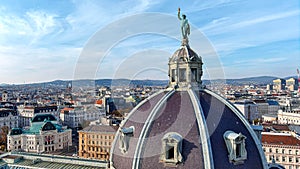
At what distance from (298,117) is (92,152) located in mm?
79421

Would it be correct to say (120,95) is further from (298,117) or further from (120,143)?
(120,143)

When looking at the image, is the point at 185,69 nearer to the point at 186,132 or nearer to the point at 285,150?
the point at 186,132

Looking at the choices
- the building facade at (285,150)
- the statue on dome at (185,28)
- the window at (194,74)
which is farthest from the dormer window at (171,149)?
the building facade at (285,150)

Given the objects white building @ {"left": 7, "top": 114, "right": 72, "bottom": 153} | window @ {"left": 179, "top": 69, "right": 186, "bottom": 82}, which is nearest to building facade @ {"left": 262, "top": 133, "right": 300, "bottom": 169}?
window @ {"left": 179, "top": 69, "right": 186, "bottom": 82}

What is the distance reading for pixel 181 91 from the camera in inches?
861

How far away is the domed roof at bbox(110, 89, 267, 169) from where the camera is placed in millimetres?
17891

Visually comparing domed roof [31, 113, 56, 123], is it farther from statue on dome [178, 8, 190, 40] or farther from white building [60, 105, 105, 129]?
statue on dome [178, 8, 190, 40]

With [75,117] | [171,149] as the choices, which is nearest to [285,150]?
[171,149]

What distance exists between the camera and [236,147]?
Result: 18.4 m

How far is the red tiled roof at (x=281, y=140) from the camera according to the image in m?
53.7

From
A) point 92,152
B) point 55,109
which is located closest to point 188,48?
point 92,152

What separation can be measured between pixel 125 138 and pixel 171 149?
3.85m

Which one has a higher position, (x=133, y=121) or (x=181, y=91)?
(x=181, y=91)

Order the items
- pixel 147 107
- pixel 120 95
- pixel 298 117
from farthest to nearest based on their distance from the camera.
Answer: pixel 120 95
pixel 298 117
pixel 147 107
